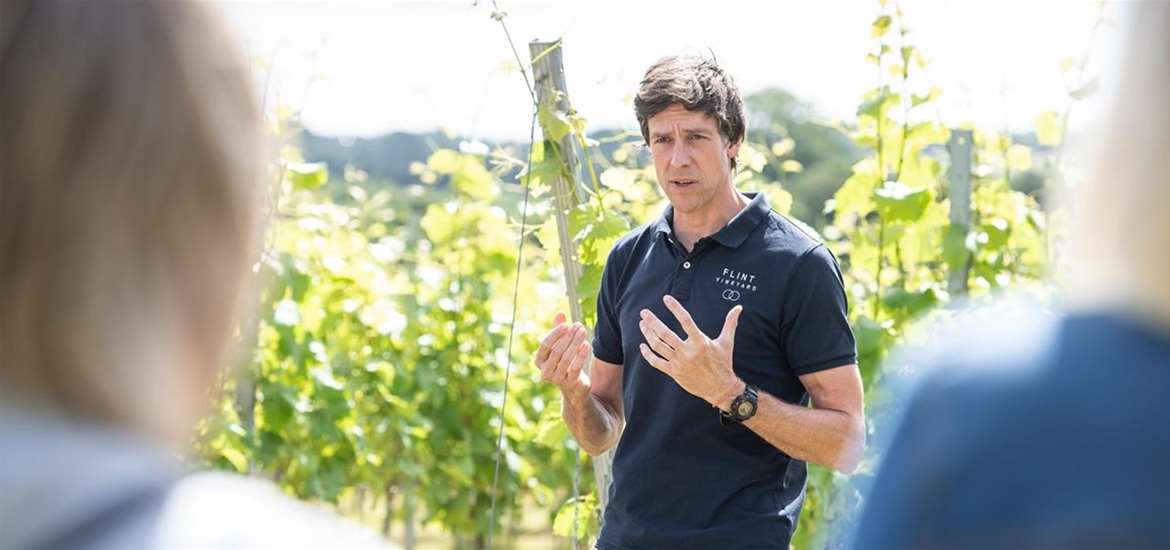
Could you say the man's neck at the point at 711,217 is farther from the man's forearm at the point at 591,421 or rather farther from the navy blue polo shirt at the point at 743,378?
the man's forearm at the point at 591,421

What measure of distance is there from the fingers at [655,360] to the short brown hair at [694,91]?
0.54 metres

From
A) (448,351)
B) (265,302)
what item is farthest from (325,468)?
(265,302)

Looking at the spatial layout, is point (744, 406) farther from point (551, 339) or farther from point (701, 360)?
point (551, 339)

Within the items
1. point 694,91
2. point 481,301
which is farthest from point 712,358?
point 481,301

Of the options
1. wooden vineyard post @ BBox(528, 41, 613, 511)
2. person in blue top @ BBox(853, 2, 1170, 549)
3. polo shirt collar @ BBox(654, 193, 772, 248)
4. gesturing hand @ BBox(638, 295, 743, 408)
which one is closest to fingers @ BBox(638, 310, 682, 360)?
gesturing hand @ BBox(638, 295, 743, 408)

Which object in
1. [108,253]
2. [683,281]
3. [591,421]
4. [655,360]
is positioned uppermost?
[108,253]

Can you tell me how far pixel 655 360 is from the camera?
8.40ft

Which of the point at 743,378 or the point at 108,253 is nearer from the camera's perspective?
the point at 108,253

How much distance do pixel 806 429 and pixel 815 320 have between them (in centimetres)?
20

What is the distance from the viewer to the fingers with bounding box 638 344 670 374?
8.33 ft

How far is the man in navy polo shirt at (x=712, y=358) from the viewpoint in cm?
256

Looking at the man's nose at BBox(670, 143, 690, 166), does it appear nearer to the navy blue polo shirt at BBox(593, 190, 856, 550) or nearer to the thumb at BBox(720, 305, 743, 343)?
the navy blue polo shirt at BBox(593, 190, 856, 550)

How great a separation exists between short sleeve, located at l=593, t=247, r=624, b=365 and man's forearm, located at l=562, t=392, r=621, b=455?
95mm

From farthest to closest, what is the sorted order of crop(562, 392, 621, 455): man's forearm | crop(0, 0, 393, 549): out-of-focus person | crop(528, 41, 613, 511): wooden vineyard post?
crop(528, 41, 613, 511): wooden vineyard post
crop(562, 392, 621, 455): man's forearm
crop(0, 0, 393, 549): out-of-focus person
